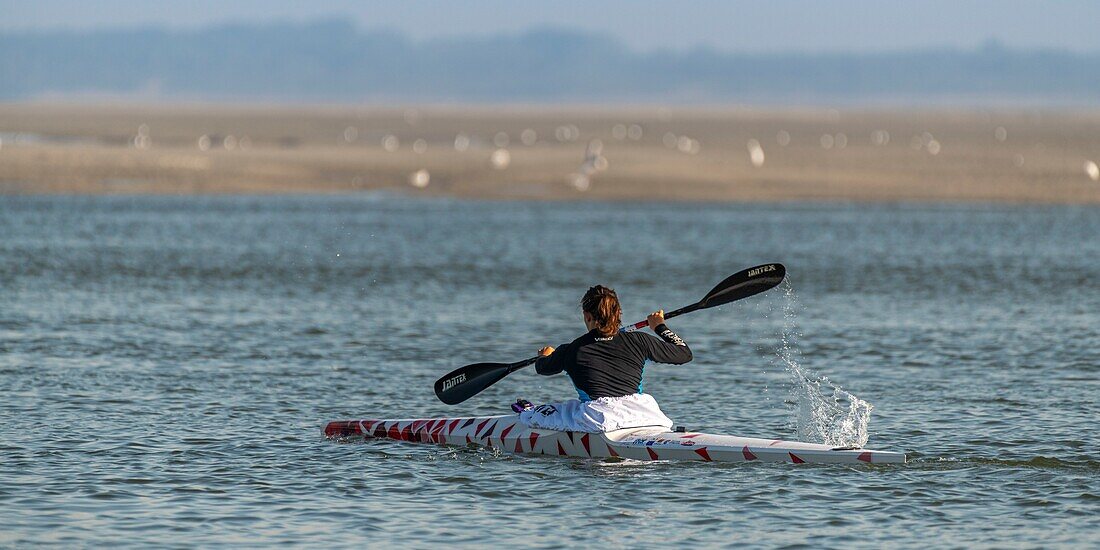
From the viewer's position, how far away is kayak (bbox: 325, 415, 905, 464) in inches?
547

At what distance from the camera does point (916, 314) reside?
81.6ft

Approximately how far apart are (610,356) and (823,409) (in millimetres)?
3837

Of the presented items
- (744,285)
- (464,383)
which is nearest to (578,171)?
(744,285)

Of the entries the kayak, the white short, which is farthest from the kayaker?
the kayak

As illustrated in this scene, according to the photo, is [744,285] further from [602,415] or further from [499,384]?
[499,384]

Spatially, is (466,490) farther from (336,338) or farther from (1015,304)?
(1015,304)

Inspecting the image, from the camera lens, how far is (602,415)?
560 inches

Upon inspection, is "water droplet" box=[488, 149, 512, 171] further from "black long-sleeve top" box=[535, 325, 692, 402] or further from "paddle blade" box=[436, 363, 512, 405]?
"black long-sleeve top" box=[535, 325, 692, 402]

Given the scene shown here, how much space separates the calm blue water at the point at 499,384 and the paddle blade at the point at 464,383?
1.04m

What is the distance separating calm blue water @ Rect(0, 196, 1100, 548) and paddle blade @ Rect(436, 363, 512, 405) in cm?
104

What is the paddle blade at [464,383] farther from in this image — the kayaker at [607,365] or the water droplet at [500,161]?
the water droplet at [500,161]

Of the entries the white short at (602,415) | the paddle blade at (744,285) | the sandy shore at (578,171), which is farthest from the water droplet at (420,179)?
the white short at (602,415)

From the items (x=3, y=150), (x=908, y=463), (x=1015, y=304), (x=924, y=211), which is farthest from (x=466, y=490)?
(x=3, y=150)

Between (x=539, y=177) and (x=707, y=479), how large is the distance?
39229 mm
